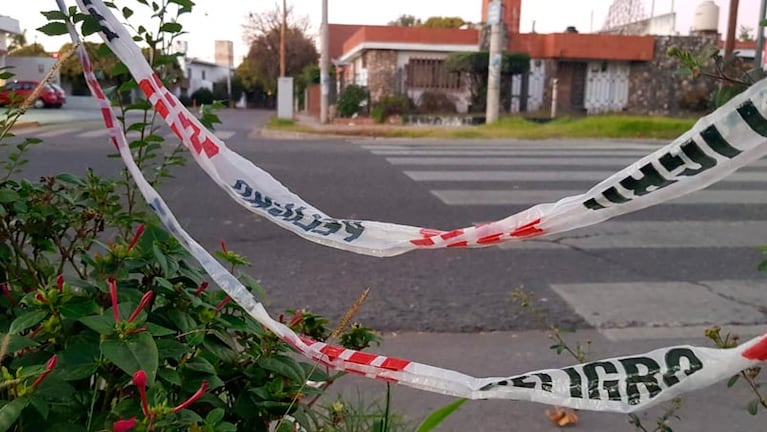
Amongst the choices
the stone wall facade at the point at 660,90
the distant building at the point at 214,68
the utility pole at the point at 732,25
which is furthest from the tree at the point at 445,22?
the utility pole at the point at 732,25

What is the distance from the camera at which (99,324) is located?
4.43 feet

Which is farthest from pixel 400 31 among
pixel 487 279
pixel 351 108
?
pixel 487 279

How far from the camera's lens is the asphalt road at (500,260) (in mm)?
4496

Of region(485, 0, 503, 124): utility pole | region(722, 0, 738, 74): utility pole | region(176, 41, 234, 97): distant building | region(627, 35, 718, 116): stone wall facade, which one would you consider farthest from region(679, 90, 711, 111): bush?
region(176, 41, 234, 97): distant building

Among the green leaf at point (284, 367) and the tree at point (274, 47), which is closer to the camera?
the green leaf at point (284, 367)

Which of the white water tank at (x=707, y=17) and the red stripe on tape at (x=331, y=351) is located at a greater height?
the white water tank at (x=707, y=17)

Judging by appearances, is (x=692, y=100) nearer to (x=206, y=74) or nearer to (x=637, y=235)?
(x=637, y=235)

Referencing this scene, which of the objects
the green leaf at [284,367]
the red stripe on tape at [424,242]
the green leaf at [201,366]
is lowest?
the green leaf at [284,367]

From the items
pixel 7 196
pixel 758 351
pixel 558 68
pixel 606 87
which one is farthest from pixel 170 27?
pixel 606 87

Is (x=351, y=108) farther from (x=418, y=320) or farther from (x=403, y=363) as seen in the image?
(x=403, y=363)

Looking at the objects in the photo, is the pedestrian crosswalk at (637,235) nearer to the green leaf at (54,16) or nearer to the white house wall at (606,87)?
the green leaf at (54,16)

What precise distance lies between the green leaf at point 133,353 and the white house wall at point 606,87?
29.3 metres

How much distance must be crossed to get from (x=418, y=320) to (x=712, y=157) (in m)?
3.17

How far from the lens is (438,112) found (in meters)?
26.7
